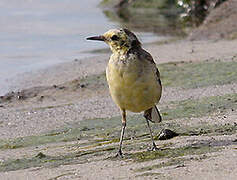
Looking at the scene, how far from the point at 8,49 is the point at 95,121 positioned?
880cm

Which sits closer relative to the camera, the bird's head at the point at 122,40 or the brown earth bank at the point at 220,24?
the bird's head at the point at 122,40

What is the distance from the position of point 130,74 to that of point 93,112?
360 cm

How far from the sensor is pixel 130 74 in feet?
21.4

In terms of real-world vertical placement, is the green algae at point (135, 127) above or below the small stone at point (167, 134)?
below

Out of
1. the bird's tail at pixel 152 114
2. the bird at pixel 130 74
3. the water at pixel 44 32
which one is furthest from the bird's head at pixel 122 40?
the water at pixel 44 32

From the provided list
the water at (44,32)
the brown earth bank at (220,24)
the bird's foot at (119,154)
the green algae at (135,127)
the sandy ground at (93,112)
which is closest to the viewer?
the sandy ground at (93,112)

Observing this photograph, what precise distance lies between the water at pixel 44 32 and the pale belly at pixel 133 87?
6575mm

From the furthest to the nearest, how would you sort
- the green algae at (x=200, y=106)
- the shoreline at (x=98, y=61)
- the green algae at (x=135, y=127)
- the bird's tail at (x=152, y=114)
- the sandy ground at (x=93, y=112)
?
1. the shoreline at (x=98, y=61)
2. the green algae at (x=200, y=106)
3. the green algae at (x=135, y=127)
4. the bird's tail at (x=152, y=114)
5. the sandy ground at (x=93, y=112)

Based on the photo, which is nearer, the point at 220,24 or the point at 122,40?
the point at 122,40

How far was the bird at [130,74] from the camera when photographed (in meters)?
6.55

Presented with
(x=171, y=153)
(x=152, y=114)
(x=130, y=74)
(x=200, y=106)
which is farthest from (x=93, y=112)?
(x=171, y=153)

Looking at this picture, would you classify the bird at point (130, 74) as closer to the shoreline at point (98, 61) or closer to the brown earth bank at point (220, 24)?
the shoreline at point (98, 61)

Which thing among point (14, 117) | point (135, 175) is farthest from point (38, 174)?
point (14, 117)

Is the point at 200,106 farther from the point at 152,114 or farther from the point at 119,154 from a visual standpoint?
the point at 119,154
